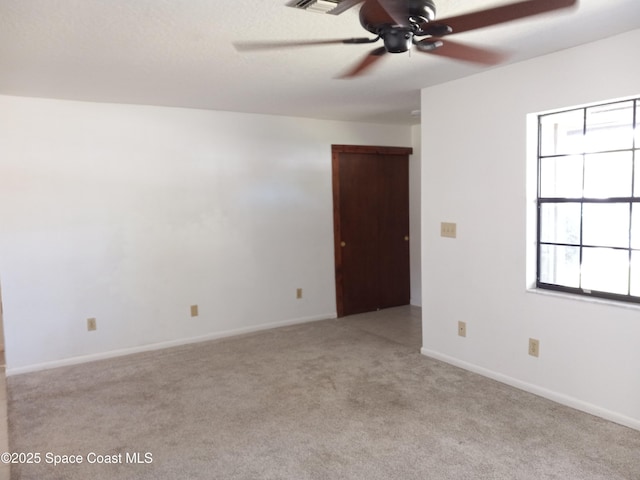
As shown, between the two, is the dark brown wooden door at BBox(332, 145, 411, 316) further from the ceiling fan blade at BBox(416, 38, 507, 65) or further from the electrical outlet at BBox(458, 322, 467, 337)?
the ceiling fan blade at BBox(416, 38, 507, 65)

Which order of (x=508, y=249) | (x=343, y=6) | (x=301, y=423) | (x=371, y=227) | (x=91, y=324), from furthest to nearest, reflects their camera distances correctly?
1. (x=371, y=227)
2. (x=91, y=324)
3. (x=508, y=249)
4. (x=301, y=423)
5. (x=343, y=6)

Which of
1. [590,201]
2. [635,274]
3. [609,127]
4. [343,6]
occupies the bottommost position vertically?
[635,274]

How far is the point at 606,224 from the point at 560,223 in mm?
307

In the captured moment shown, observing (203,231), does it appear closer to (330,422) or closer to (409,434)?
(330,422)

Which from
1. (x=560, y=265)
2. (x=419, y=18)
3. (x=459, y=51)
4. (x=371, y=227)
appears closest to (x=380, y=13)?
(x=419, y=18)

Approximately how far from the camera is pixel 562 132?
10.4 feet

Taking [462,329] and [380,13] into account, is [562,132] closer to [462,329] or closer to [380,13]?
[462,329]

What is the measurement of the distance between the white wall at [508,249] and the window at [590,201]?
0.45 feet

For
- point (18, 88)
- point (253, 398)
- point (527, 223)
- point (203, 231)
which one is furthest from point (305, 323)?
point (18, 88)

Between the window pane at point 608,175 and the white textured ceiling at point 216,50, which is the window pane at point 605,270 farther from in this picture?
the white textured ceiling at point 216,50

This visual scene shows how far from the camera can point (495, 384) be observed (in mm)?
3404

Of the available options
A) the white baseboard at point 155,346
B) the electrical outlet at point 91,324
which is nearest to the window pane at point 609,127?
the white baseboard at point 155,346

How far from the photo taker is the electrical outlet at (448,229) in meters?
3.76

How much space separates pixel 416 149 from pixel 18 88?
4.21m
